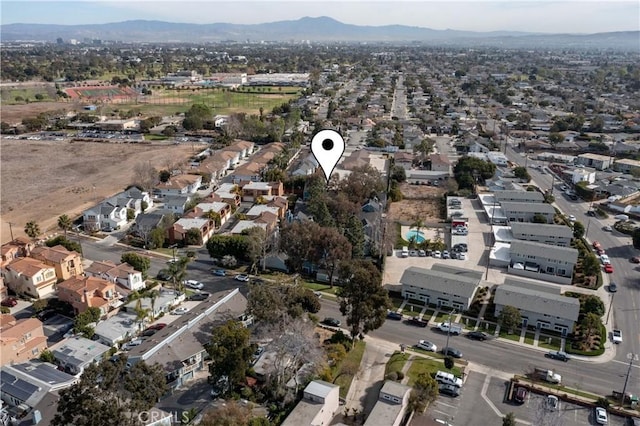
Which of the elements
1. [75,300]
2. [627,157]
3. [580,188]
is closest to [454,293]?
[75,300]

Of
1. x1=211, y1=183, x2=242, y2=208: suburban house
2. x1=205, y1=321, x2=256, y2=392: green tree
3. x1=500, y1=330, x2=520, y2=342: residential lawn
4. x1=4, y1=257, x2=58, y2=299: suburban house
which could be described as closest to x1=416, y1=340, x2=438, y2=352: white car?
x1=500, y1=330, x2=520, y2=342: residential lawn

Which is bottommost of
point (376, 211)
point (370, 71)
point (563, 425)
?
point (563, 425)

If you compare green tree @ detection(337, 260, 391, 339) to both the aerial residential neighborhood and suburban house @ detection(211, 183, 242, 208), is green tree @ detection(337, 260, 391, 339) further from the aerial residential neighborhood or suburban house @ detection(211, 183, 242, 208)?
suburban house @ detection(211, 183, 242, 208)

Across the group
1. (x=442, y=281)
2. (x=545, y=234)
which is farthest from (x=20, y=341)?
(x=545, y=234)

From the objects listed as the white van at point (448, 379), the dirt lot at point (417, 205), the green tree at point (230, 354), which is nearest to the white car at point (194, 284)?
the green tree at point (230, 354)

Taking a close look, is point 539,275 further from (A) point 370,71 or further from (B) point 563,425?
(A) point 370,71
